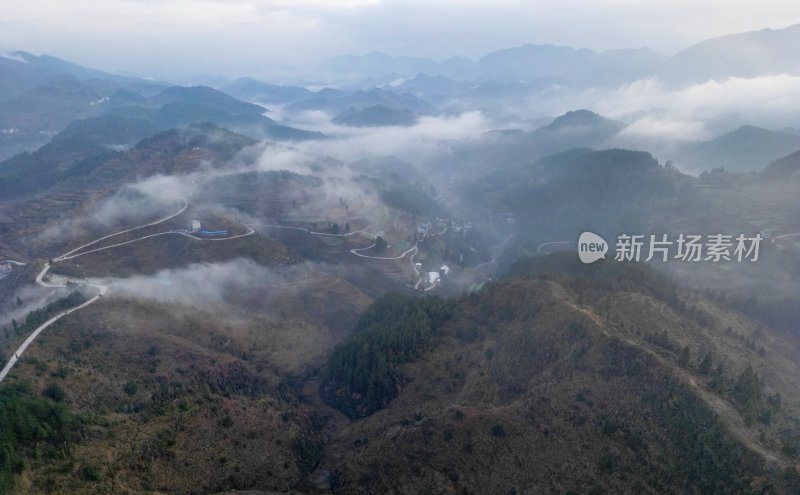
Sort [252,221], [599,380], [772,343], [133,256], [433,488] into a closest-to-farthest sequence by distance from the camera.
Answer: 1. [433,488]
2. [599,380]
3. [772,343]
4. [133,256]
5. [252,221]

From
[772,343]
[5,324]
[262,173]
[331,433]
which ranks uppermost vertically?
[262,173]

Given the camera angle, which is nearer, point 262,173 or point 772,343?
point 772,343

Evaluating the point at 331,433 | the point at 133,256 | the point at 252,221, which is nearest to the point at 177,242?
the point at 133,256

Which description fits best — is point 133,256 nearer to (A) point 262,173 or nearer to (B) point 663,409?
(A) point 262,173

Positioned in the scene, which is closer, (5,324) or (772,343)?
(772,343)

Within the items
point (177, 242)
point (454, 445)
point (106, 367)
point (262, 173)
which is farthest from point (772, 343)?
point (262, 173)

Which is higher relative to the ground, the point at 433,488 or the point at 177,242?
the point at 177,242

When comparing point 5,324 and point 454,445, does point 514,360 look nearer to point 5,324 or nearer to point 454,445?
point 454,445

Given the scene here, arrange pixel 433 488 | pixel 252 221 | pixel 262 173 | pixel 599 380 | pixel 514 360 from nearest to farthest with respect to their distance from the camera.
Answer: pixel 433 488 < pixel 599 380 < pixel 514 360 < pixel 252 221 < pixel 262 173

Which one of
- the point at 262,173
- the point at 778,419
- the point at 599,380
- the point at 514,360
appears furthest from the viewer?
the point at 262,173
